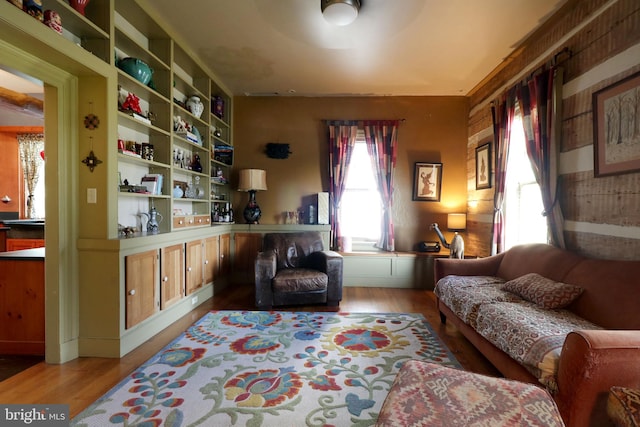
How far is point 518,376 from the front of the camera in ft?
5.39

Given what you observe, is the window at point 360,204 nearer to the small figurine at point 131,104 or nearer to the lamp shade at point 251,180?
the lamp shade at point 251,180

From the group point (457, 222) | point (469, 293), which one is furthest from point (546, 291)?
point (457, 222)

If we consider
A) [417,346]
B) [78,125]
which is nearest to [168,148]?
[78,125]

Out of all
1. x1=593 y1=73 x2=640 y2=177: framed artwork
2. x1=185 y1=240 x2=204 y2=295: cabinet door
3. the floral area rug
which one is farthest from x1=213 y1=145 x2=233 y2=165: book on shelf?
x1=593 y1=73 x2=640 y2=177: framed artwork

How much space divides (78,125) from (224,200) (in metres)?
2.31

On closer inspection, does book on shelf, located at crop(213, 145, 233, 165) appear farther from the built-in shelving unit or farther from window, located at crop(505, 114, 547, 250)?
window, located at crop(505, 114, 547, 250)

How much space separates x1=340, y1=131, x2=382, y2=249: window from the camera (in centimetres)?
463

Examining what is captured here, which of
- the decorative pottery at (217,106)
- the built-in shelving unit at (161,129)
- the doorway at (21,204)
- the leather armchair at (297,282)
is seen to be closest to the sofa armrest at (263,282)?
the leather armchair at (297,282)

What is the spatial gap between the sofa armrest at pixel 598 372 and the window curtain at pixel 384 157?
126 inches

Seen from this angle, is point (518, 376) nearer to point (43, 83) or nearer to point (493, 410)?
point (493, 410)

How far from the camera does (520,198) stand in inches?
130

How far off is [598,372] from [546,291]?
95 cm

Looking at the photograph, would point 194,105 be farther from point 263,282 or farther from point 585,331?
point 585,331

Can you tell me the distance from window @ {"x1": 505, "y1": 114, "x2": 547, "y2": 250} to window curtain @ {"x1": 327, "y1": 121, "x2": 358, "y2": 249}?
2179mm
